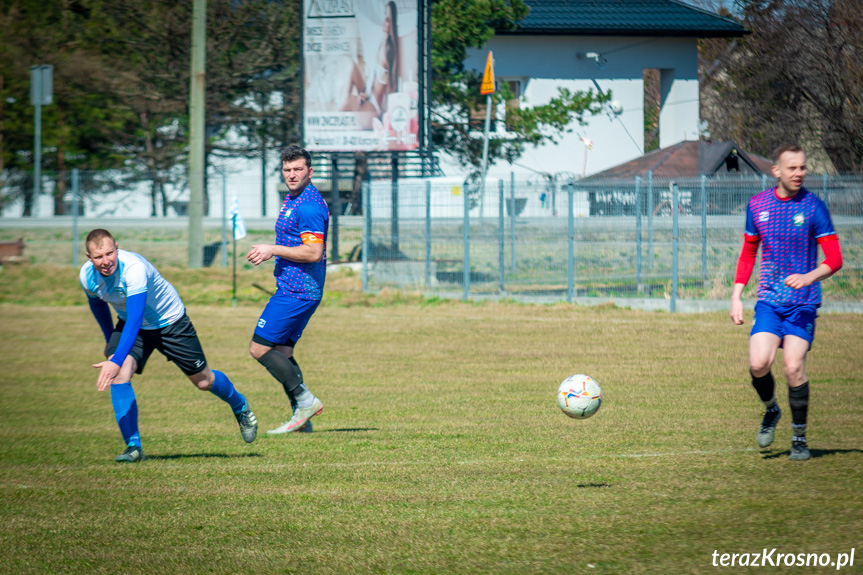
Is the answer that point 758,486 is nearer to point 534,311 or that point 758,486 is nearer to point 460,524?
point 460,524

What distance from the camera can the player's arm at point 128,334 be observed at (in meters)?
6.42

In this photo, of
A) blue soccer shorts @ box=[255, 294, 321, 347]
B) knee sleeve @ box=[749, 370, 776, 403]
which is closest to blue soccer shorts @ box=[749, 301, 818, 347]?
knee sleeve @ box=[749, 370, 776, 403]

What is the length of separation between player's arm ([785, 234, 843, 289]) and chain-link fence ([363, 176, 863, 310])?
40.6 feet

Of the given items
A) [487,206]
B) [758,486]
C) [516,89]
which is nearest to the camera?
[758,486]

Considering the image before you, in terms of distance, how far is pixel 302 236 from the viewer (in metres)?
7.38

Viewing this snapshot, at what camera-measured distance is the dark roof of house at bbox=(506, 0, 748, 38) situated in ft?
113

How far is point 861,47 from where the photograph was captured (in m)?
19.4

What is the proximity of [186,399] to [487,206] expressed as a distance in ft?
39.8

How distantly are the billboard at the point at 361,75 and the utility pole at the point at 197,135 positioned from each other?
8.82ft

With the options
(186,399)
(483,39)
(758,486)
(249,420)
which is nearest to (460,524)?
(758,486)

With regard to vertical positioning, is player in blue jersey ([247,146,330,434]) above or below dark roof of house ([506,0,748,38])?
below

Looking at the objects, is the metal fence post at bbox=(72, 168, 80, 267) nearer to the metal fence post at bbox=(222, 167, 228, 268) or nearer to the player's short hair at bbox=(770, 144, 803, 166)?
the metal fence post at bbox=(222, 167, 228, 268)

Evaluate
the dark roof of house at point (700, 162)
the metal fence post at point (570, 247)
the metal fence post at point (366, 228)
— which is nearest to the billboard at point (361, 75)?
the metal fence post at point (366, 228)

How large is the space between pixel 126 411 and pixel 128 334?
69 cm
